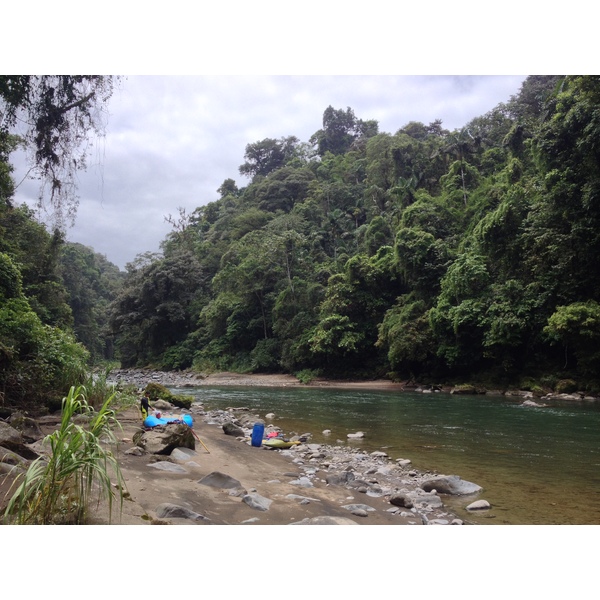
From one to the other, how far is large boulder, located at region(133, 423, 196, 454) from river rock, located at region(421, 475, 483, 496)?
10.0 feet

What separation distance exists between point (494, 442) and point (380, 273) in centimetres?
1864

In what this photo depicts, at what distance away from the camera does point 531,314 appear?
56.1ft

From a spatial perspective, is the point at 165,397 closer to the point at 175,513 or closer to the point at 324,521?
the point at 175,513

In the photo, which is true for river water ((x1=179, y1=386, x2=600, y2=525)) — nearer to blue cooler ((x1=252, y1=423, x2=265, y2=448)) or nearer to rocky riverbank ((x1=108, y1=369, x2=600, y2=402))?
blue cooler ((x1=252, y1=423, x2=265, y2=448))

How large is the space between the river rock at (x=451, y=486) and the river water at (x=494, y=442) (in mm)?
146

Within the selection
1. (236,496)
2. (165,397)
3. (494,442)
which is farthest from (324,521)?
(165,397)

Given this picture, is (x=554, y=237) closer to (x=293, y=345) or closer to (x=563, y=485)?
(x=563, y=485)

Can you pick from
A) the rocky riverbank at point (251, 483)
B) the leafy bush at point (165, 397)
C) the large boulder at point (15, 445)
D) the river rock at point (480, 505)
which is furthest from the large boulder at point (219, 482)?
the leafy bush at point (165, 397)

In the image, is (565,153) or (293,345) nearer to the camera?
(565,153)

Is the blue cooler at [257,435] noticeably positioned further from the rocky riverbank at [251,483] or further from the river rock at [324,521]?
the river rock at [324,521]

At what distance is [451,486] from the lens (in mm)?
4891

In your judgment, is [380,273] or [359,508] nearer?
[359,508]

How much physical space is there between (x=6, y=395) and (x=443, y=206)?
25197mm
